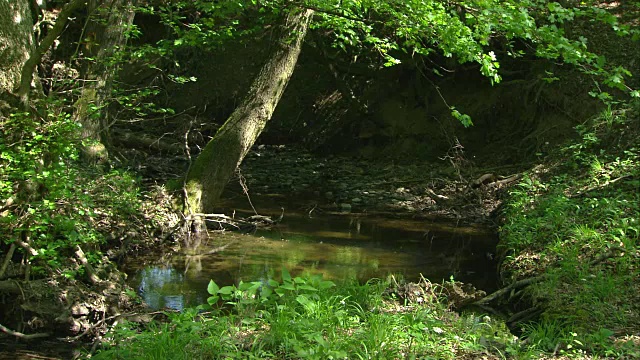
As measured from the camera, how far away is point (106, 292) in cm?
529

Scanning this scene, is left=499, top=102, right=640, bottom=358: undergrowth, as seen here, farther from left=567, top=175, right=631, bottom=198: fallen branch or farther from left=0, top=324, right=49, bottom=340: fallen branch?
left=0, top=324, right=49, bottom=340: fallen branch

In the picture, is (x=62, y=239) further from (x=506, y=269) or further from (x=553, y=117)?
(x=553, y=117)

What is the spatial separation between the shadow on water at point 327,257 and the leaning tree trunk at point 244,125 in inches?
26.2

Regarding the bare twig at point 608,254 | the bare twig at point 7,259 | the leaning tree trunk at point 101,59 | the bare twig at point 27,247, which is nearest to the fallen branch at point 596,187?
the bare twig at point 608,254

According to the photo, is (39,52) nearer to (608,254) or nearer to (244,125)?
(244,125)

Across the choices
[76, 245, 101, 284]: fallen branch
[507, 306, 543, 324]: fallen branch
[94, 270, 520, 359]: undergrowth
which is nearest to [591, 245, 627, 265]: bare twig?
[507, 306, 543, 324]: fallen branch

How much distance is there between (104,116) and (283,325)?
513 centimetres

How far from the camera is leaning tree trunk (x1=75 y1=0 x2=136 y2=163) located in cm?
686

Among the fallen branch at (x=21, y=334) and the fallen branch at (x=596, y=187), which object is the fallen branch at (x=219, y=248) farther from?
the fallen branch at (x=596, y=187)

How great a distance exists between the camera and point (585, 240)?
21.3ft

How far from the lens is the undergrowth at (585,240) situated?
4.82 m

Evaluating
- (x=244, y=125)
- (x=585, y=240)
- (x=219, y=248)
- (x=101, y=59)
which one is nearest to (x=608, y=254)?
(x=585, y=240)

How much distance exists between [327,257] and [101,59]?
3388 mm

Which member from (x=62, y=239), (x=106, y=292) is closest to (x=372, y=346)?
(x=106, y=292)
